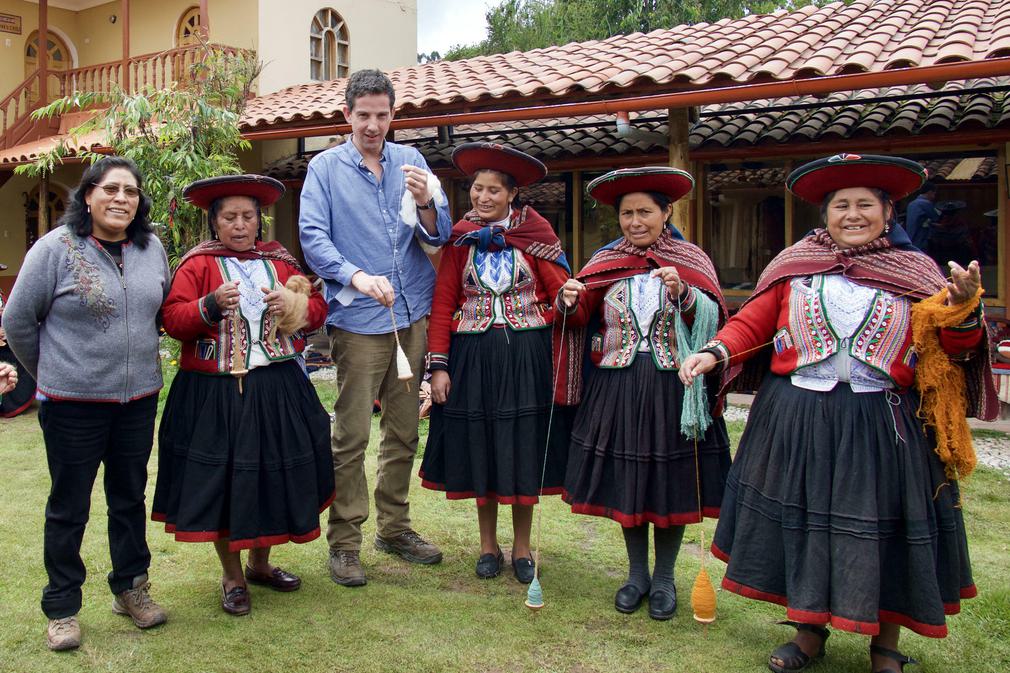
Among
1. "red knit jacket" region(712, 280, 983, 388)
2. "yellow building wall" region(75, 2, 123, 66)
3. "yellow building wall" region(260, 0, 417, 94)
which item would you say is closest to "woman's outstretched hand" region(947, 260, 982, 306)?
"red knit jacket" region(712, 280, 983, 388)

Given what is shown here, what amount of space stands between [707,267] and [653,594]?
4.37 ft

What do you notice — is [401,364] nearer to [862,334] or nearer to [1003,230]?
[862,334]

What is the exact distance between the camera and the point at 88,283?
3.17m

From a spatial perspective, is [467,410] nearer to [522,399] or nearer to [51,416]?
[522,399]

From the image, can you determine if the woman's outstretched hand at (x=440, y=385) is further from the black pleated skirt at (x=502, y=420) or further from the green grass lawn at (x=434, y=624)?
the green grass lawn at (x=434, y=624)

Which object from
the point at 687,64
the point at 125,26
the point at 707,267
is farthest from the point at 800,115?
the point at 125,26

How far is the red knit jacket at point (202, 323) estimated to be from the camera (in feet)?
11.0

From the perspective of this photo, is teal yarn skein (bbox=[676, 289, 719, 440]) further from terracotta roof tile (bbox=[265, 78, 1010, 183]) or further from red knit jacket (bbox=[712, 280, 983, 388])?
terracotta roof tile (bbox=[265, 78, 1010, 183])

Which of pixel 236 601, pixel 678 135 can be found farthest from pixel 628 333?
pixel 678 135

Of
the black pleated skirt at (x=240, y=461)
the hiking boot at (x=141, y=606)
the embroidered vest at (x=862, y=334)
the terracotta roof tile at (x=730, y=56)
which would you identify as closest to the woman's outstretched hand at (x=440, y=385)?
the black pleated skirt at (x=240, y=461)

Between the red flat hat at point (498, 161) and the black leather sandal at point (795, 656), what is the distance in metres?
2.04

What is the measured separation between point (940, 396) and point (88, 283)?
2.88 meters

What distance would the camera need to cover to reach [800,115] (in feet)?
28.3

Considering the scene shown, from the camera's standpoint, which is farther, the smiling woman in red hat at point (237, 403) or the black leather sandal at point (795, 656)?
the smiling woman in red hat at point (237, 403)
